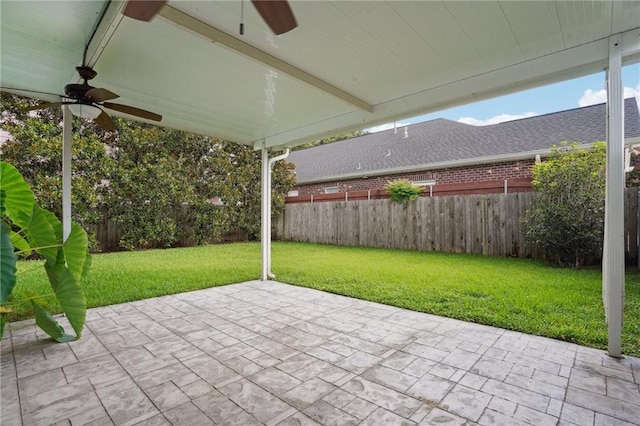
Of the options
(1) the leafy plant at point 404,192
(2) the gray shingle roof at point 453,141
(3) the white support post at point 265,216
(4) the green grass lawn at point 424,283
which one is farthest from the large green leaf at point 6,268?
(2) the gray shingle roof at point 453,141

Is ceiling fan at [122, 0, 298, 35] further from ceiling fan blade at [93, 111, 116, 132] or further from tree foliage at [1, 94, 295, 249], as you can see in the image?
tree foliage at [1, 94, 295, 249]

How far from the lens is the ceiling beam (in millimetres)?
2106

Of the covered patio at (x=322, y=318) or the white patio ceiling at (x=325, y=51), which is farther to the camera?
the white patio ceiling at (x=325, y=51)

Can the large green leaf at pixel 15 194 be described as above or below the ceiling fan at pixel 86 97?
below

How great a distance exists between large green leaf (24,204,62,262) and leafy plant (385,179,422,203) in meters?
7.48

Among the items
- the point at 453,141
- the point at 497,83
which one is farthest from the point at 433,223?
the point at 497,83

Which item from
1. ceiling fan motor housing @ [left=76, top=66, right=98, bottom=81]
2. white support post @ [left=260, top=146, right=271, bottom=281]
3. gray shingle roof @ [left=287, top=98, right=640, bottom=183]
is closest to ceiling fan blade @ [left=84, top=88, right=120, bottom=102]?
ceiling fan motor housing @ [left=76, top=66, right=98, bottom=81]

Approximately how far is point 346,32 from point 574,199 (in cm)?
517

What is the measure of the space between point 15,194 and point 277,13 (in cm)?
214

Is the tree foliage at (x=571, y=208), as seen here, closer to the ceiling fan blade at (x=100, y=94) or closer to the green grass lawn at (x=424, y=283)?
the green grass lawn at (x=424, y=283)

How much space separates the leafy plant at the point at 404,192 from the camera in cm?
842

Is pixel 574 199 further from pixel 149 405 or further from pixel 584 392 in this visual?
pixel 149 405

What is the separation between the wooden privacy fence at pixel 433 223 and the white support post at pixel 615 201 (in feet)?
13.8

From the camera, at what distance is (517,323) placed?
301 cm
